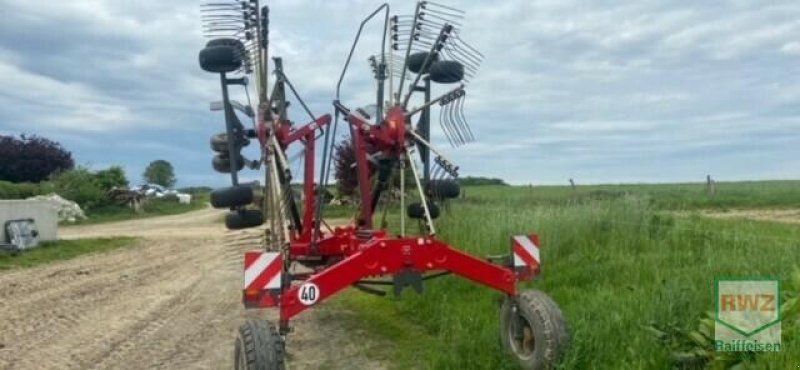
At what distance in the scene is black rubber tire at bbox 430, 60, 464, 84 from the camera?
21.4ft

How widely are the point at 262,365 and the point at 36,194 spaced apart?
31.9 m

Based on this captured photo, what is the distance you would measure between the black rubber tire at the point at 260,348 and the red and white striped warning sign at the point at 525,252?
2.00 meters

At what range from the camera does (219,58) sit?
22.6ft

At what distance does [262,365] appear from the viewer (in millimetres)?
4723

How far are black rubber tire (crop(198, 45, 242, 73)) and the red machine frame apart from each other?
53 centimetres

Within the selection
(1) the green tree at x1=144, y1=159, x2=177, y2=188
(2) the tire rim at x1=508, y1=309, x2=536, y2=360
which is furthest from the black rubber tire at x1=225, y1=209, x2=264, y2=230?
(1) the green tree at x1=144, y1=159, x2=177, y2=188

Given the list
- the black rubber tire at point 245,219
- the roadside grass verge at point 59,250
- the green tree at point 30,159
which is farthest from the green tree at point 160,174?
the black rubber tire at point 245,219

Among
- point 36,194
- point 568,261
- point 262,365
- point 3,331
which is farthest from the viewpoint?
point 36,194

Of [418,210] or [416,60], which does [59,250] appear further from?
[416,60]

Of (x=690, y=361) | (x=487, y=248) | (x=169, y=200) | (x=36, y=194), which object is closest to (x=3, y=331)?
(x=487, y=248)

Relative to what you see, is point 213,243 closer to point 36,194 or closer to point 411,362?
point 411,362

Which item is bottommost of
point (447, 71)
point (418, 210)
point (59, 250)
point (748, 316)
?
point (59, 250)

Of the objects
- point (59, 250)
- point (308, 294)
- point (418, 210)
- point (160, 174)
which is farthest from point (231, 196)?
point (160, 174)

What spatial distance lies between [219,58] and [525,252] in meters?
3.19
